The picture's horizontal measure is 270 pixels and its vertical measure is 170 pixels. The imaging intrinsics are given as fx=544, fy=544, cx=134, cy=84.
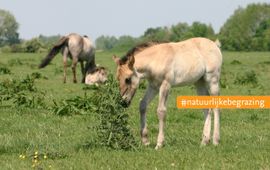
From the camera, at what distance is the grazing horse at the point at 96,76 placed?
24.5 m

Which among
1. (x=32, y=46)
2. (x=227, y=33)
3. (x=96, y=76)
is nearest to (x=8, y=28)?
(x=227, y=33)

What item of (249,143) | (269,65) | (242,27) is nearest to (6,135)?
(249,143)

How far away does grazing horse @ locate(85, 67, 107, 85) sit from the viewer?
24516 millimetres

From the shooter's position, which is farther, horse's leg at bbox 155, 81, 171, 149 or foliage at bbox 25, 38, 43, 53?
foliage at bbox 25, 38, 43, 53

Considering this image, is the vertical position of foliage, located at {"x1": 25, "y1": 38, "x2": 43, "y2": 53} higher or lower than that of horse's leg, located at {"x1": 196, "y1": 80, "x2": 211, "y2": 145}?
lower

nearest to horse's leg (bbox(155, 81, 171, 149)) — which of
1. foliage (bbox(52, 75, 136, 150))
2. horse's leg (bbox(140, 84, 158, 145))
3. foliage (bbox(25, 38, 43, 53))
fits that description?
horse's leg (bbox(140, 84, 158, 145))

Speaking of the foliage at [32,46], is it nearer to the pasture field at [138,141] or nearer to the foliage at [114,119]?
the pasture field at [138,141]

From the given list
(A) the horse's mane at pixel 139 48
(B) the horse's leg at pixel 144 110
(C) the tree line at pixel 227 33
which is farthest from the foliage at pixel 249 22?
(B) the horse's leg at pixel 144 110

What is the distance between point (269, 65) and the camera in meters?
39.2

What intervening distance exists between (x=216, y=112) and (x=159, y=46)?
1.91 m

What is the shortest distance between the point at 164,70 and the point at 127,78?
0.70 m

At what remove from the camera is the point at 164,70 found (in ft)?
32.8

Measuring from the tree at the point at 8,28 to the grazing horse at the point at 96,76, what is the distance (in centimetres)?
14347

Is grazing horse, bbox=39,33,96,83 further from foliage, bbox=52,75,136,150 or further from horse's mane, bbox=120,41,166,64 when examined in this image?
foliage, bbox=52,75,136,150
